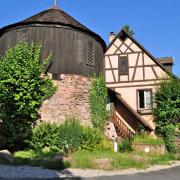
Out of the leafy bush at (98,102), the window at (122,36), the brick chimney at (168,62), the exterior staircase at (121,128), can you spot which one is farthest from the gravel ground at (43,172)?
the brick chimney at (168,62)

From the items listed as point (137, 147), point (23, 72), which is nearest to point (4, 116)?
point (23, 72)

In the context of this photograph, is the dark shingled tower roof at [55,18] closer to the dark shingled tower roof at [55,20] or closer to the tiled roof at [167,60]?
the dark shingled tower roof at [55,20]

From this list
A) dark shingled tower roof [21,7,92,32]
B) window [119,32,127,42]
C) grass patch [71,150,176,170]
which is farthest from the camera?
window [119,32,127,42]

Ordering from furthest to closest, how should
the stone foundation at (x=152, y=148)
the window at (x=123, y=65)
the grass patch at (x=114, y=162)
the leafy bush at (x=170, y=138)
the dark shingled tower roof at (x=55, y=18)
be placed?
the window at (x=123, y=65) < the dark shingled tower roof at (x=55, y=18) < the leafy bush at (x=170, y=138) < the stone foundation at (x=152, y=148) < the grass patch at (x=114, y=162)

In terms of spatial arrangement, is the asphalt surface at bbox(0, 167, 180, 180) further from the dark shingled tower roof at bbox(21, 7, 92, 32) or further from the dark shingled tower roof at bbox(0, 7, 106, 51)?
the dark shingled tower roof at bbox(21, 7, 92, 32)

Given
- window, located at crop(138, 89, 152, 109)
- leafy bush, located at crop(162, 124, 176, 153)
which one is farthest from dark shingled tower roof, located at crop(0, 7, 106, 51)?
leafy bush, located at crop(162, 124, 176, 153)

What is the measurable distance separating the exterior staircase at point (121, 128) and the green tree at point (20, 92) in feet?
23.8

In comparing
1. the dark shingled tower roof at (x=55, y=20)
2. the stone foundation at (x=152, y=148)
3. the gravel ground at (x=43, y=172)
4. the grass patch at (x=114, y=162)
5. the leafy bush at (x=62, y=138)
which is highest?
the dark shingled tower roof at (x=55, y=20)

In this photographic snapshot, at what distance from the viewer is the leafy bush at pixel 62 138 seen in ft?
63.0

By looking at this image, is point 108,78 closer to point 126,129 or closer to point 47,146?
point 126,129

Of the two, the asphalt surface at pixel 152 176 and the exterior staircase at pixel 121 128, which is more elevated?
the exterior staircase at pixel 121 128

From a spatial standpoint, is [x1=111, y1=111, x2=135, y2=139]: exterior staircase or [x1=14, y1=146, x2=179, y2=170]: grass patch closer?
[x1=14, y1=146, x2=179, y2=170]: grass patch

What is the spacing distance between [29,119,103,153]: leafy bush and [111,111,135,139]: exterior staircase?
19.5 ft

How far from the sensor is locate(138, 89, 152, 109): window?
2823cm
